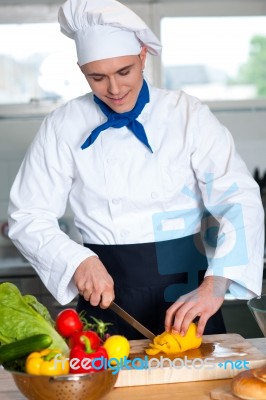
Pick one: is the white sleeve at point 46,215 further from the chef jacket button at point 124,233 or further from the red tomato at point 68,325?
the red tomato at point 68,325

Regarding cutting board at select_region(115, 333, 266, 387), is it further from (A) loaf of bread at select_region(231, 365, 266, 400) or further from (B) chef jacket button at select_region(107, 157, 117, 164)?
(B) chef jacket button at select_region(107, 157, 117, 164)

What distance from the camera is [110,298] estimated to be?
198 centimetres

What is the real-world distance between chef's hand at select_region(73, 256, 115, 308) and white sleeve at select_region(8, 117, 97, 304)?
31mm

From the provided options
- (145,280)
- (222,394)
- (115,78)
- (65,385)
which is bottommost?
(145,280)

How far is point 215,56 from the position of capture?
3904 millimetres

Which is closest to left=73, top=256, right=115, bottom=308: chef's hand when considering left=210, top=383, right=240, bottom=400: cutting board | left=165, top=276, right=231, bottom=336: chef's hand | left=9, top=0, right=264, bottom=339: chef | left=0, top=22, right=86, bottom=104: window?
left=9, top=0, right=264, bottom=339: chef

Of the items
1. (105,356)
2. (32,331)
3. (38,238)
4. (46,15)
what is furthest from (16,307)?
(46,15)

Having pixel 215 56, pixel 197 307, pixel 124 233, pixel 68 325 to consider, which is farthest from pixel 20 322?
pixel 215 56

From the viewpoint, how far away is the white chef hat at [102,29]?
2129 mm

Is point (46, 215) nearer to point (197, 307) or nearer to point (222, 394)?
point (197, 307)

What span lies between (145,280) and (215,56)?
190 cm

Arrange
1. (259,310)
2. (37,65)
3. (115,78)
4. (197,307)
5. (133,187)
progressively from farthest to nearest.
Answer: (37,65), (133,187), (115,78), (197,307), (259,310)

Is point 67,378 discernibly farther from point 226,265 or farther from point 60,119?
point 60,119

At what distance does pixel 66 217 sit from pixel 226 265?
192 cm
